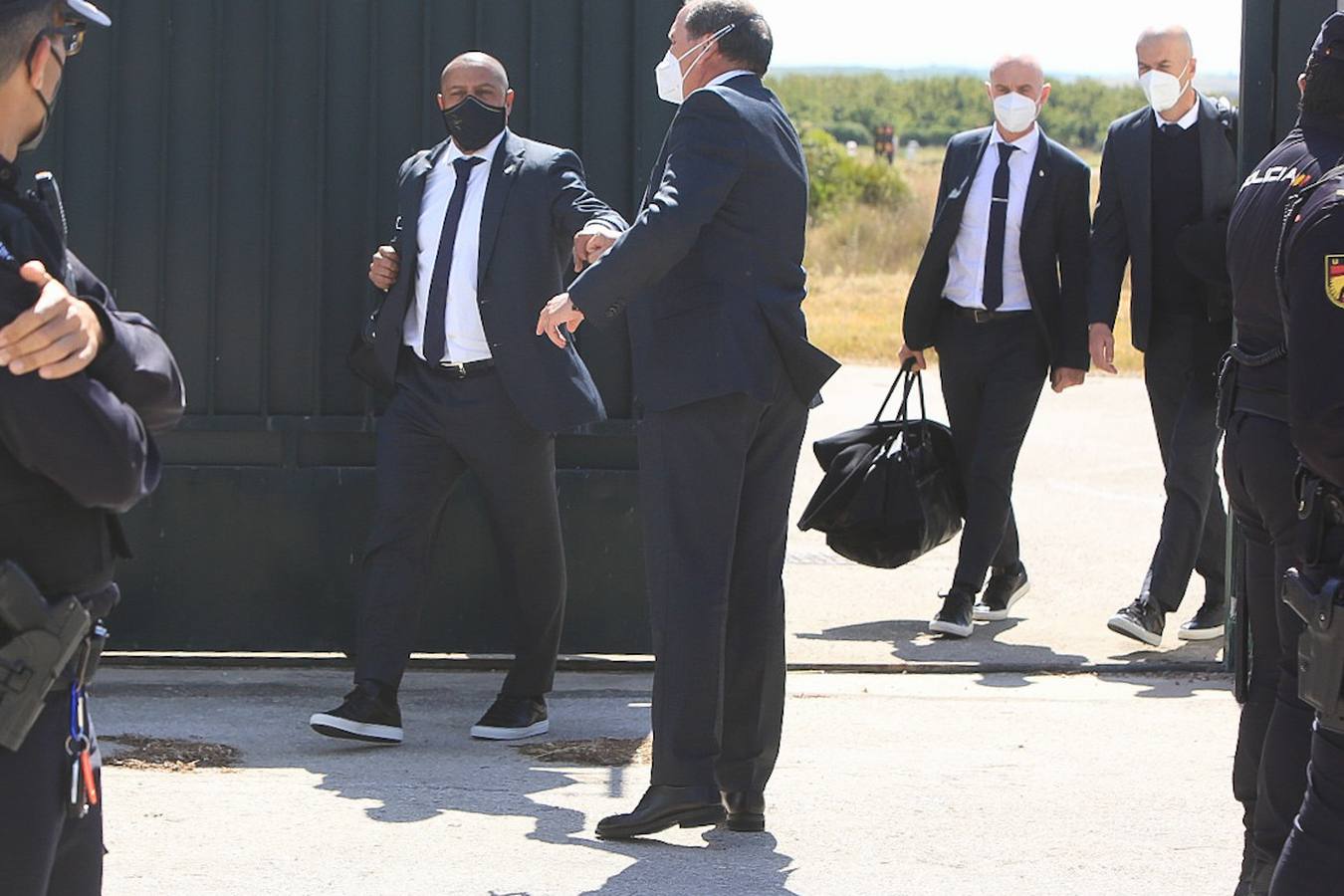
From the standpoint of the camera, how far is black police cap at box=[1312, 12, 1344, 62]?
4.22 m

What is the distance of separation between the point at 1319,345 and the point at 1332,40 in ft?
3.05

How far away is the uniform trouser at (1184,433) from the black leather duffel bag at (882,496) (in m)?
0.84

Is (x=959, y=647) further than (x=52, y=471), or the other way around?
(x=959, y=647)

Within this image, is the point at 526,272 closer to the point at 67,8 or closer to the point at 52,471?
the point at 67,8

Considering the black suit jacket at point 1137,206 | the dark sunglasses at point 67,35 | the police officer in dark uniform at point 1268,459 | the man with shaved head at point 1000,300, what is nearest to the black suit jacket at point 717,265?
the police officer in dark uniform at point 1268,459

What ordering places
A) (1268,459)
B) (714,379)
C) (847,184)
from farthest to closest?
1. (847,184)
2. (714,379)
3. (1268,459)

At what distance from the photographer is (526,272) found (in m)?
6.32

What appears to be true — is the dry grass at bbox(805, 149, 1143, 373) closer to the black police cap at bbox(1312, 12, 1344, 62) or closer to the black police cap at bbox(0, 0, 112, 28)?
the black police cap at bbox(1312, 12, 1344, 62)

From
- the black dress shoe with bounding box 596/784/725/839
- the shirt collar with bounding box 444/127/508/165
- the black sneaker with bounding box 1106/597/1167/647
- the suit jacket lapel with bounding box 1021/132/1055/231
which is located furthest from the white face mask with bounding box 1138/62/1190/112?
the black dress shoe with bounding box 596/784/725/839

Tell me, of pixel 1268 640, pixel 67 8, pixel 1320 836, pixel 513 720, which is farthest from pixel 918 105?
pixel 67 8

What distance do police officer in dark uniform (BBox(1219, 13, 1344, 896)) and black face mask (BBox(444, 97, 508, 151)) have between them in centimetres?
256

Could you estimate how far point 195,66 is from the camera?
7031 mm

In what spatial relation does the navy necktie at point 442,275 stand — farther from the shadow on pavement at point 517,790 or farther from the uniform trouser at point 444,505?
the shadow on pavement at point 517,790

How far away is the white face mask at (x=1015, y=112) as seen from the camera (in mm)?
8109
